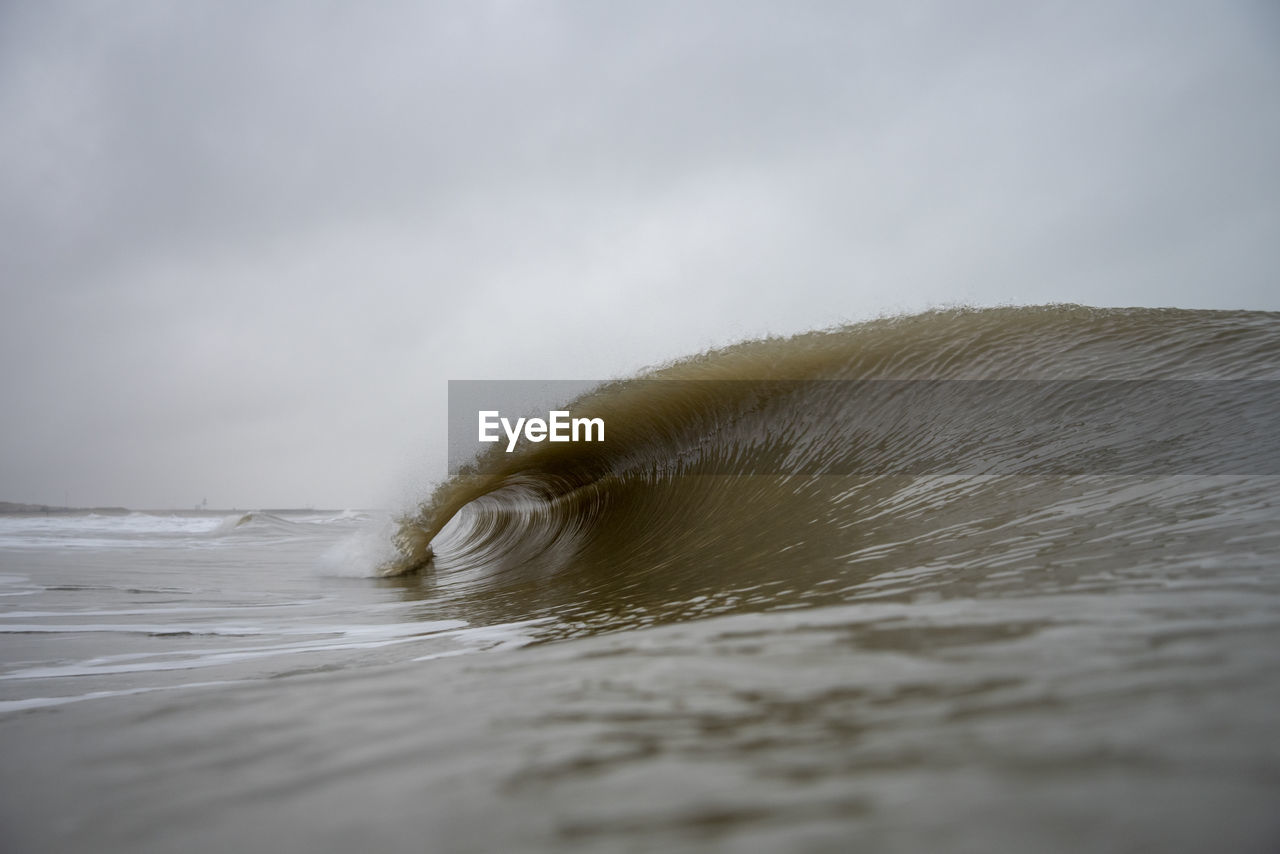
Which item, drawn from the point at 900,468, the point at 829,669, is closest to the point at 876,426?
the point at 900,468

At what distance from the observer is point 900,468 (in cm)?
240

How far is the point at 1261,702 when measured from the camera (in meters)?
0.56

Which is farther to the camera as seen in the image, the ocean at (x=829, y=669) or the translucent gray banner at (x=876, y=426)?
the translucent gray banner at (x=876, y=426)

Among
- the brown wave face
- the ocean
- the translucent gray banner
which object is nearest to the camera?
the ocean

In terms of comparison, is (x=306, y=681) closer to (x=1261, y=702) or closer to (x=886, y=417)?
(x=1261, y=702)

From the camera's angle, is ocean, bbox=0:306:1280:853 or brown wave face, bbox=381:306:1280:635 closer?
ocean, bbox=0:306:1280:853

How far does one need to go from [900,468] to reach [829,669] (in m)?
1.72

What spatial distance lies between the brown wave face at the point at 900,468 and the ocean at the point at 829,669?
0.7 inches

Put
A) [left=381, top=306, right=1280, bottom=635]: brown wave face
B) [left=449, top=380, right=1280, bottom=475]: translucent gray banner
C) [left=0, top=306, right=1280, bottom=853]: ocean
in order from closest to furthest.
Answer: [left=0, top=306, right=1280, bottom=853]: ocean → [left=381, top=306, right=1280, bottom=635]: brown wave face → [left=449, top=380, right=1280, bottom=475]: translucent gray banner

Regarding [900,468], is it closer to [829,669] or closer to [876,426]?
[876,426]

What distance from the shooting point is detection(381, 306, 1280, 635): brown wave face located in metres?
1.38

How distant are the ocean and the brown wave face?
2 centimetres

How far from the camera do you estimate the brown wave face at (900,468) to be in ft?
4.53

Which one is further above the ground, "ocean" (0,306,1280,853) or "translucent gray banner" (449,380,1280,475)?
"translucent gray banner" (449,380,1280,475)
